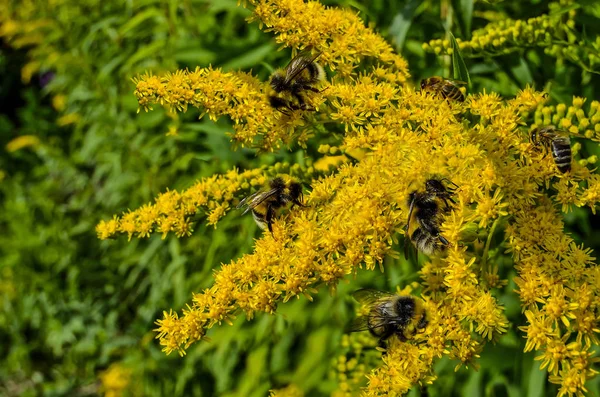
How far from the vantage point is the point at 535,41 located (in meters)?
2.18

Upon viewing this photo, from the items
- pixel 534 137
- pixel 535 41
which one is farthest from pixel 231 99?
pixel 535 41

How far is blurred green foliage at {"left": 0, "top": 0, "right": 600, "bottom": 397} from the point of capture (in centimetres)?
255

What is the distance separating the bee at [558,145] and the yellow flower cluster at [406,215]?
0.13 feet

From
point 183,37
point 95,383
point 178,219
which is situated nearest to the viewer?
point 178,219

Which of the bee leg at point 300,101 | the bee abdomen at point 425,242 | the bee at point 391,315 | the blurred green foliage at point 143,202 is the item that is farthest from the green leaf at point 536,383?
the bee leg at point 300,101

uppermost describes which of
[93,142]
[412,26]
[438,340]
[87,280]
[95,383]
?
[412,26]

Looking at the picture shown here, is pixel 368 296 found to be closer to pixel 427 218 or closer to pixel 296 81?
pixel 427 218

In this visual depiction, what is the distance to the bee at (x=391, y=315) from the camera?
184cm

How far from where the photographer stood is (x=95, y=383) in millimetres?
4855

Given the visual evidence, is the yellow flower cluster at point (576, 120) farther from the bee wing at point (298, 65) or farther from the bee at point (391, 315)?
Result: the bee wing at point (298, 65)

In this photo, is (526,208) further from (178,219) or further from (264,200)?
(178,219)

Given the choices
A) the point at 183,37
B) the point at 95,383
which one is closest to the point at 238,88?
the point at 183,37

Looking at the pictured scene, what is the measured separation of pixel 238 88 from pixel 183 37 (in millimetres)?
1377

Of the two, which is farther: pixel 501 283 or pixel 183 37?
pixel 183 37
